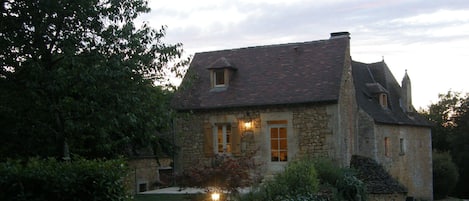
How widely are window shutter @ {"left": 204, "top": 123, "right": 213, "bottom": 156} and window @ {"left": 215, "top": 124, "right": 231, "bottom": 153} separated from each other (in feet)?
0.80

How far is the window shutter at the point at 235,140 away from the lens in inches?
844

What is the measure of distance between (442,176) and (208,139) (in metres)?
15.8

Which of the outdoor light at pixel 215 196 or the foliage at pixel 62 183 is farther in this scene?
the outdoor light at pixel 215 196

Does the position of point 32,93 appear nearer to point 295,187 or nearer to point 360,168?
point 295,187

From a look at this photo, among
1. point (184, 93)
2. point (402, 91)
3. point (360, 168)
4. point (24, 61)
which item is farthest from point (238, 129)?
point (402, 91)

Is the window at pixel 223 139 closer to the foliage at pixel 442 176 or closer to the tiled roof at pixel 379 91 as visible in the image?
the tiled roof at pixel 379 91

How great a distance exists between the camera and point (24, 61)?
13633 mm

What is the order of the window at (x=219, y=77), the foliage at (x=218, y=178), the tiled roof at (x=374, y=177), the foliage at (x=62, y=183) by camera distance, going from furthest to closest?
the window at (x=219, y=77) → the tiled roof at (x=374, y=177) → the foliage at (x=218, y=178) → the foliage at (x=62, y=183)

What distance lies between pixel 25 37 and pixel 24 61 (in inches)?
22.2

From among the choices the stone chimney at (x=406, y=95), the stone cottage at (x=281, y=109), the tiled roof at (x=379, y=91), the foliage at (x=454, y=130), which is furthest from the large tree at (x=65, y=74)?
the foliage at (x=454, y=130)

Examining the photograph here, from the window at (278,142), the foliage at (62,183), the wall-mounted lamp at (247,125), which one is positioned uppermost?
the wall-mounted lamp at (247,125)

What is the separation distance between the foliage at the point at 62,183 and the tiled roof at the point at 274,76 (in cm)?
1076

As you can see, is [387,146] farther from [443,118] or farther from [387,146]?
[443,118]

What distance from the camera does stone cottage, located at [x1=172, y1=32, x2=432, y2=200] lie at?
20.5 metres
